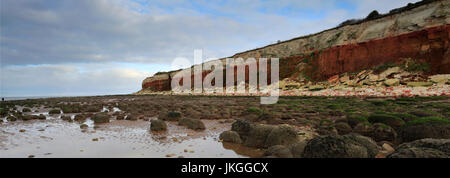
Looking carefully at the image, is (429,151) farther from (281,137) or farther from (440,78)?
(440,78)

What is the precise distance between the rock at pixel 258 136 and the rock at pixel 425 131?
355cm

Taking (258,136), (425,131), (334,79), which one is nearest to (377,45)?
(334,79)

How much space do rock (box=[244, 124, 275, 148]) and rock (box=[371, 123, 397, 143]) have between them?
329 centimetres

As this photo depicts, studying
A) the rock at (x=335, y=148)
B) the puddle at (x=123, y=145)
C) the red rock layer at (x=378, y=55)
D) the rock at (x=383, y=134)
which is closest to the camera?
the rock at (x=335, y=148)

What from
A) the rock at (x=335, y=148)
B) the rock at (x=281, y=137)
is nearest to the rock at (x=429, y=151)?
the rock at (x=335, y=148)

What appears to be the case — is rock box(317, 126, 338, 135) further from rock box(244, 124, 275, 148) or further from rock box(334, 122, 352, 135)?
rock box(244, 124, 275, 148)

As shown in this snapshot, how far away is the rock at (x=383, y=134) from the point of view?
6.68m

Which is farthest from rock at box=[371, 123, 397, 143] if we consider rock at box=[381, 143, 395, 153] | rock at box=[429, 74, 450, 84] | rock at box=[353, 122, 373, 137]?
rock at box=[429, 74, 450, 84]

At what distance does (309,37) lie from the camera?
4866cm

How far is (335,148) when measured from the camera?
4418mm

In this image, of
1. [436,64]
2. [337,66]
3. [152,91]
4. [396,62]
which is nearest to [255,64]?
[337,66]

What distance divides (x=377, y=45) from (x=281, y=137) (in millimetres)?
33658

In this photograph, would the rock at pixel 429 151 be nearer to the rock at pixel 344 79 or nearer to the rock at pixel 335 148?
the rock at pixel 335 148
